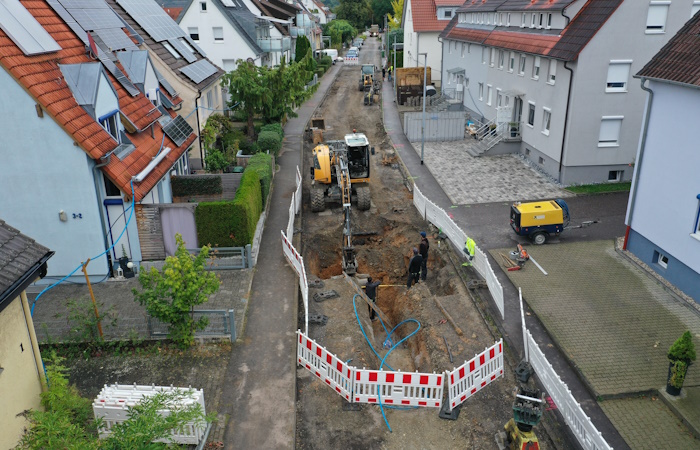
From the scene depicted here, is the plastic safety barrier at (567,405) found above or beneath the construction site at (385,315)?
above

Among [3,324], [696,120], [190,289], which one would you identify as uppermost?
[696,120]

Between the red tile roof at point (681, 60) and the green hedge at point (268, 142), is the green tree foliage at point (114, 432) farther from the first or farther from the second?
the green hedge at point (268, 142)

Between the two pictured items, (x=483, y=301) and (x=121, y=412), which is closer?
(x=121, y=412)

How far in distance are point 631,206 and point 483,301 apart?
284 inches

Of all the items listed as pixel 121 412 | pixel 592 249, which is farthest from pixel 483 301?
pixel 121 412

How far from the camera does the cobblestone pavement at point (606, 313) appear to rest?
13.1 m

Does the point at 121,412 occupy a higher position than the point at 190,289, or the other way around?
the point at 190,289


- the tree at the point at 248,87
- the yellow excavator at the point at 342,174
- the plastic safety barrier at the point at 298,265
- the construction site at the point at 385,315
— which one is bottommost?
the construction site at the point at 385,315

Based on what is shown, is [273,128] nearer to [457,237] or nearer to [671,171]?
[457,237]

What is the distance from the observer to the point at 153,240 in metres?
17.9

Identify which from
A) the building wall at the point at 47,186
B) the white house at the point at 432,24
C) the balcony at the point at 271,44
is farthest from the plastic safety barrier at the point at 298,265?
the white house at the point at 432,24

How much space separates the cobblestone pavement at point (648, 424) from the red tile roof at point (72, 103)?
48.4 ft

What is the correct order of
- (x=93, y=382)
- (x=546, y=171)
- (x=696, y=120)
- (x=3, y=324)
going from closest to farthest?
(x=3, y=324) < (x=93, y=382) < (x=696, y=120) < (x=546, y=171)

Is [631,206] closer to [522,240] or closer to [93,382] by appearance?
[522,240]
